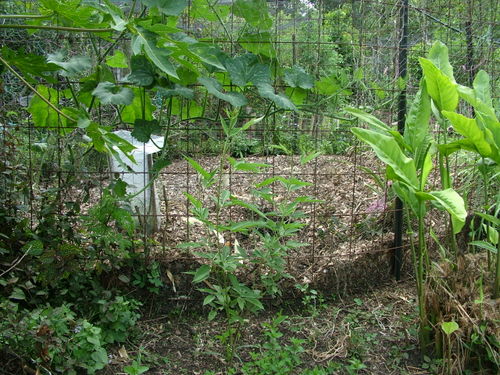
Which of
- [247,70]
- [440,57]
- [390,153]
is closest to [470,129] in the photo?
[390,153]

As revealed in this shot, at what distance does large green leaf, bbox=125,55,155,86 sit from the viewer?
93.1 inches

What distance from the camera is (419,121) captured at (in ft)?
8.21

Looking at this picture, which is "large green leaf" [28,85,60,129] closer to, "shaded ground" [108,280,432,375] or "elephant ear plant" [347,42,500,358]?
"shaded ground" [108,280,432,375]

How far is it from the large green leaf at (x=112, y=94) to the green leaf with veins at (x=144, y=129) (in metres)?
0.25

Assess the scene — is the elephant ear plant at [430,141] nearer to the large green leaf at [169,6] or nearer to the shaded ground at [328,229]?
the shaded ground at [328,229]

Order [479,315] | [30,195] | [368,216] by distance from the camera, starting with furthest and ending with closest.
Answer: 1. [368,216]
2. [30,195]
3. [479,315]

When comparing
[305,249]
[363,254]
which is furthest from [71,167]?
[363,254]

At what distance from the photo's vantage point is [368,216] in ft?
12.3

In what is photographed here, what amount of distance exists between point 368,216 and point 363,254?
17.1 inches

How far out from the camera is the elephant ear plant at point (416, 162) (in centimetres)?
225

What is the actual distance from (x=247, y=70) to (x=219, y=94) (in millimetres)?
302

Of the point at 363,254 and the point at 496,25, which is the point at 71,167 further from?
the point at 496,25

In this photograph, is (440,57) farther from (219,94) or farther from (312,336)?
(312,336)

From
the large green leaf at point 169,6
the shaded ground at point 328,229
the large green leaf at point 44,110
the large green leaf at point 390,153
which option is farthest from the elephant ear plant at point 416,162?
the large green leaf at point 44,110
